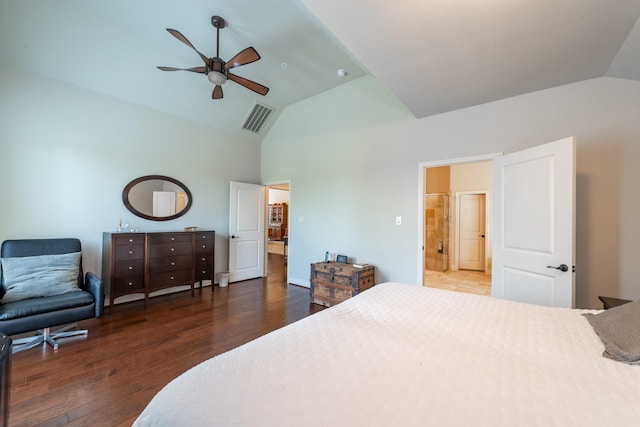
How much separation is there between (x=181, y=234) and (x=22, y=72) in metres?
2.55

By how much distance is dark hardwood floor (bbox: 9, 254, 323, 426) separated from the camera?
5.62 feet

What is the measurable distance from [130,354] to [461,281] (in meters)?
5.24

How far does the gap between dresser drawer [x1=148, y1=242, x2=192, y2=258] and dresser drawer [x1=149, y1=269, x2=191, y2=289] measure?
0.88 ft

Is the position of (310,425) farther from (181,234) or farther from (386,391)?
(181,234)

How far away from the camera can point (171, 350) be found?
243 cm

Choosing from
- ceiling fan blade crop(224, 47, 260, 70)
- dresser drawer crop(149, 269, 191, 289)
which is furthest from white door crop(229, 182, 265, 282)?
ceiling fan blade crop(224, 47, 260, 70)

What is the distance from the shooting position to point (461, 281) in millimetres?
5133

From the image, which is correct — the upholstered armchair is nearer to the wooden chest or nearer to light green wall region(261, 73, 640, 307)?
the wooden chest

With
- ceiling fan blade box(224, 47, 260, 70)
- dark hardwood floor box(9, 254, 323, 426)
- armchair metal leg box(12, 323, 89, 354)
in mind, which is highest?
ceiling fan blade box(224, 47, 260, 70)

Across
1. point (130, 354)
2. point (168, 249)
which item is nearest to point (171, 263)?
point (168, 249)

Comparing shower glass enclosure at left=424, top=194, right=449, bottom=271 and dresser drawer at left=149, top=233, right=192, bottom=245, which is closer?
dresser drawer at left=149, top=233, right=192, bottom=245

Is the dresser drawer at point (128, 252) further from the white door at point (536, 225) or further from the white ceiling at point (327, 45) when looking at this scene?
the white door at point (536, 225)

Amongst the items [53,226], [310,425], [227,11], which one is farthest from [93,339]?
[227,11]

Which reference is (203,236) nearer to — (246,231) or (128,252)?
(246,231)
